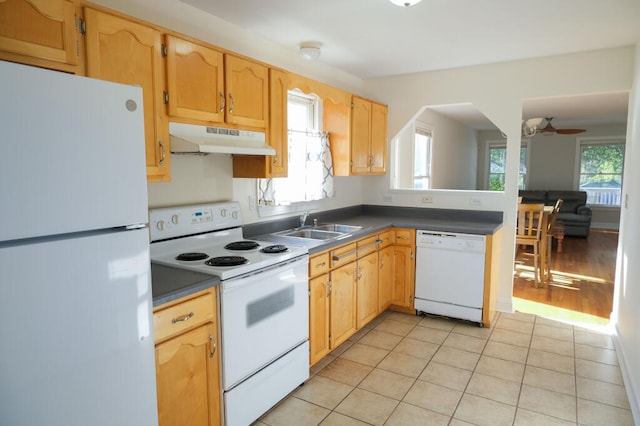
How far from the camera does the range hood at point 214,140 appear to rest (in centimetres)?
210

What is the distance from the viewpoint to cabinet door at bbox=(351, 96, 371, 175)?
3.77m

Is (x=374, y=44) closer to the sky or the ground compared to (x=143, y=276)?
closer to the sky

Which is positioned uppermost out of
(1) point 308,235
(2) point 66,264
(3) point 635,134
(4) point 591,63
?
(4) point 591,63

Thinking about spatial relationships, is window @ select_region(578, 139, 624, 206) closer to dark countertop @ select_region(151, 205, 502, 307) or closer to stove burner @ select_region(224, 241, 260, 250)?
dark countertop @ select_region(151, 205, 502, 307)

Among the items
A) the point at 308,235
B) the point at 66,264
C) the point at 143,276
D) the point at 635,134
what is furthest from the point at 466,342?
the point at 66,264

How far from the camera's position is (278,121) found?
9.14 feet

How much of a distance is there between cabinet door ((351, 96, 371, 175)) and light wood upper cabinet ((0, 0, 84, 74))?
2.45m

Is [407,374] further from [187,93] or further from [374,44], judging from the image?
[374,44]

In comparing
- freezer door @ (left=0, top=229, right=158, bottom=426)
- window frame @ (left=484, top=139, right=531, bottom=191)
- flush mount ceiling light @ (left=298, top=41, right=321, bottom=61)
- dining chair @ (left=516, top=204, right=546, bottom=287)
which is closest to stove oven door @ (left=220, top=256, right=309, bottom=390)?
freezer door @ (left=0, top=229, right=158, bottom=426)

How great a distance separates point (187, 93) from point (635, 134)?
122 inches

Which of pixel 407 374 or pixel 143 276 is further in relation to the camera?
pixel 407 374

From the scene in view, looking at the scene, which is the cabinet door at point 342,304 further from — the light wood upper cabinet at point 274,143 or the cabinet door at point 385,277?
the light wood upper cabinet at point 274,143

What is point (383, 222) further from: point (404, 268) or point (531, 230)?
point (531, 230)

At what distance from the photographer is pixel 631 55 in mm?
3262
